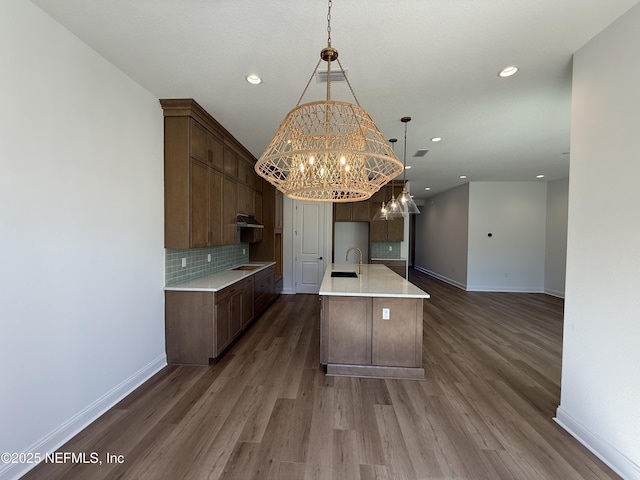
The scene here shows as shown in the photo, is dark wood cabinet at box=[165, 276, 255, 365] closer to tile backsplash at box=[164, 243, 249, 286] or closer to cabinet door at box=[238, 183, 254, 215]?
tile backsplash at box=[164, 243, 249, 286]

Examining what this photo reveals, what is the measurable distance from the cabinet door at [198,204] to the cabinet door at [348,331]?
5.46 feet

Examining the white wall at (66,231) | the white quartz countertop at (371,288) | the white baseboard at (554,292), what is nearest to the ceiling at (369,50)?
the white wall at (66,231)

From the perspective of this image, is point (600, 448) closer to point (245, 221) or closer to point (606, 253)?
point (606, 253)

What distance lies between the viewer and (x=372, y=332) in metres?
2.78

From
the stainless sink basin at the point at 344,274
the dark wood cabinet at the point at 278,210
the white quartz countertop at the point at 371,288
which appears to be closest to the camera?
the white quartz countertop at the point at 371,288

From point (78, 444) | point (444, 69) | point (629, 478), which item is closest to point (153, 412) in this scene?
point (78, 444)

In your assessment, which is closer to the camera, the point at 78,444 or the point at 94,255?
the point at 78,444

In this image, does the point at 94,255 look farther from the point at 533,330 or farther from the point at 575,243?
the point at 533,330

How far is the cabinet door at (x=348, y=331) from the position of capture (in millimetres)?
2787

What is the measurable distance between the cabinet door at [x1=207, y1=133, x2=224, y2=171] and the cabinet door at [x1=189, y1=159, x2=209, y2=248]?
196mm

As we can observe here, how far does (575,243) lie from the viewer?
1.95 metres

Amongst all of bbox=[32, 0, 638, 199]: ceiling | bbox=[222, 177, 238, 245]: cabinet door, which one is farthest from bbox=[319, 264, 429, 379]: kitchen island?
bbox=[32, 0, 638, 199]: ceiling

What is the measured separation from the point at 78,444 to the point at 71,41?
2812 mm

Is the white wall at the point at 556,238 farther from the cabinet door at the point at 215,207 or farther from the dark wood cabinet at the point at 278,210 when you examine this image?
the cabinet door at the point at 215,207
